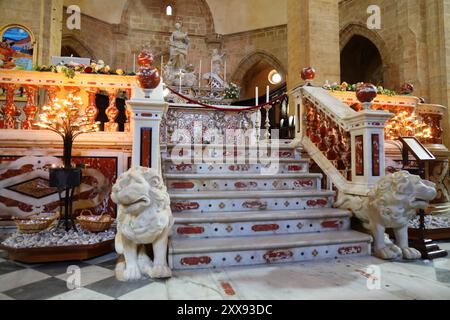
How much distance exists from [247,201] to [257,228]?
14.6 inches

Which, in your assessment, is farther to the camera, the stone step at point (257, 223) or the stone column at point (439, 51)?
the stone column at point (439, 51)

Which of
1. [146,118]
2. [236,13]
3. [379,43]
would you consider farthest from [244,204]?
[236,13]

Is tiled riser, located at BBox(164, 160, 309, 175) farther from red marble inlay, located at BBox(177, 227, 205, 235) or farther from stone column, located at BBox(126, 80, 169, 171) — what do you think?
red marble inlay, located at BBox(177, 227, 205, 235)

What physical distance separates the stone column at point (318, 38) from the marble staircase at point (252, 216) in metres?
4.47

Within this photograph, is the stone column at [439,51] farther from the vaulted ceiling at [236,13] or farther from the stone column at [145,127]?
the stone column at [145,127]

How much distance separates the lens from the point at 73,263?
9.39ft

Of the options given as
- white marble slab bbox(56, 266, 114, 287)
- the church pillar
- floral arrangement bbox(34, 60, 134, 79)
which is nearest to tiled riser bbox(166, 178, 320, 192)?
white marble slab bbox(56, 266, 114, 287)

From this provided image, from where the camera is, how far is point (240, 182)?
3.65 metres

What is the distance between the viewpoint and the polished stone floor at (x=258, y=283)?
207 cm

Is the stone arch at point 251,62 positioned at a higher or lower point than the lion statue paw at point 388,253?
higher

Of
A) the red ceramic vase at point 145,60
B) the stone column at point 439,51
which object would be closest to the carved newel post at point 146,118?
the red ceramic vase at point 145,60

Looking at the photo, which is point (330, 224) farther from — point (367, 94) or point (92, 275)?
point (92, 275)

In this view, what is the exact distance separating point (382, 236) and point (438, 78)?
7337 millimetres
